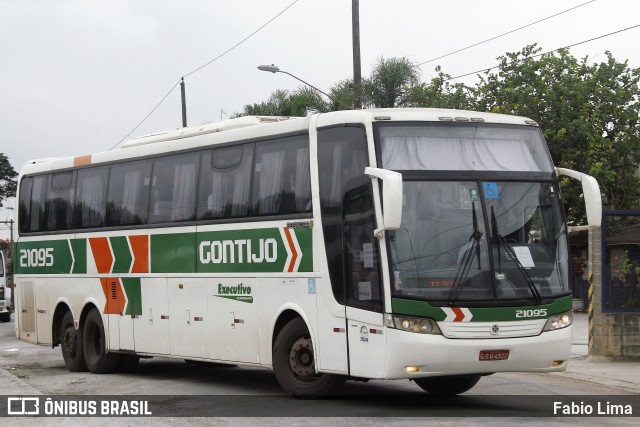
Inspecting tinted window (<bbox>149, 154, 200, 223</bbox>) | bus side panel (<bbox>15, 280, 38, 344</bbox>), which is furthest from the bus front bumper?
bus side panel (<bbox>15, 280, 38, 344</bbox>)

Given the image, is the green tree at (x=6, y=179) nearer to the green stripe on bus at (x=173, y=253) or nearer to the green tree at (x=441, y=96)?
the green tree at (x=441, y=96)

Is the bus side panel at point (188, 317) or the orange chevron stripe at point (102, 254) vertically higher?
the orange chevron stripe at point (102, 254)

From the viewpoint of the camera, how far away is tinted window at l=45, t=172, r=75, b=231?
20.2m

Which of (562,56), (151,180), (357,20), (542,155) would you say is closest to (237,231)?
(151,180)

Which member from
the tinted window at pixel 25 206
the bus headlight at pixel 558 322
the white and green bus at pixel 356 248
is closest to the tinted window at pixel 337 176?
the white and green bus at pixel 356 248

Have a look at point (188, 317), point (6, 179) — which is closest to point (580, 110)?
point (188, 317)

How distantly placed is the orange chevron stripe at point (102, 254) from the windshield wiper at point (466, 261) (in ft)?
26.3

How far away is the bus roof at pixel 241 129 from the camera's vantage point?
13.2 metres

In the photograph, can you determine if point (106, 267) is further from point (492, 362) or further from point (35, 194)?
point (492, 362)

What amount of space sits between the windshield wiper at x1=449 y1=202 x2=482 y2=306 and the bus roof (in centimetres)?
148

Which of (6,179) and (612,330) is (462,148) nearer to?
(612,330)

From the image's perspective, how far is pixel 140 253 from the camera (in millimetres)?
17828

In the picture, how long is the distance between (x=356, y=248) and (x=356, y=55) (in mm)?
12959

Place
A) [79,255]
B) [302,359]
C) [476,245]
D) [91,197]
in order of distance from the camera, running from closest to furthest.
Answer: [476,245]
[302,359]
[91,197]
[79,255]
